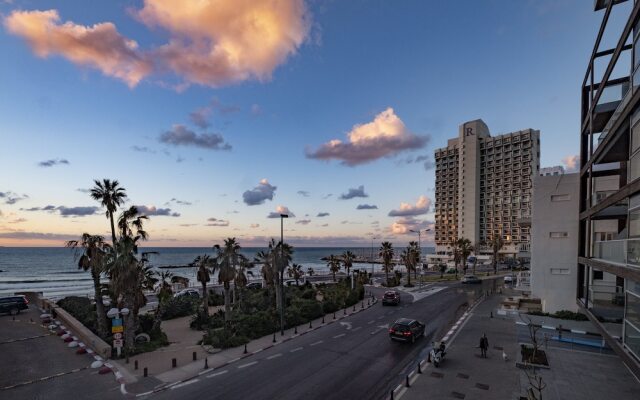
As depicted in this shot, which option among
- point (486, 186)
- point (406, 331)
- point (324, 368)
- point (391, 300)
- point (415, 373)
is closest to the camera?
point (415, 373)

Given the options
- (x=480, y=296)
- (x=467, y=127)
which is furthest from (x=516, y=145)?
(x=480, y=296)

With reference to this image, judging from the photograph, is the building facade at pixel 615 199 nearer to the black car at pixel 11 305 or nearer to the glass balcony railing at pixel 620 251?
the glass balcony railing at pixel 620 251

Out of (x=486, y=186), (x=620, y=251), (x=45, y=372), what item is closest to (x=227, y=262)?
(x=45, y=372)

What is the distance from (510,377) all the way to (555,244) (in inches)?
745

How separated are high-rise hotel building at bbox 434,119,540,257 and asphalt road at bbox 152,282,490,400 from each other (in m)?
108

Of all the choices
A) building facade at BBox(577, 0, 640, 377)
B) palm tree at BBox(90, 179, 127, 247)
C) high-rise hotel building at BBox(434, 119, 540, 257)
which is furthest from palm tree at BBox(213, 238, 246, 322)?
high-rise hotel building at BBox(434, 119, 540, 257)

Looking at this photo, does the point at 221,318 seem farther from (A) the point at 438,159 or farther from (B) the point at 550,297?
(A) the point at 438,159

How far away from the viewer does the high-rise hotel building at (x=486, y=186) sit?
417 ft

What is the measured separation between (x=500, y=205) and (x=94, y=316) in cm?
13859

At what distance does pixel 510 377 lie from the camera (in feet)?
56.4

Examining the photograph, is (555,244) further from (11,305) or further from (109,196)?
(11,305)

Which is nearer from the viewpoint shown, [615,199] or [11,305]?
[615,199]

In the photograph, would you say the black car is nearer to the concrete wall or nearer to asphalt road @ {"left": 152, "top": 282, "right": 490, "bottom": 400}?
asphalt road @ {"left": 152, "top": 282, "right": 490, "bottom": 400}

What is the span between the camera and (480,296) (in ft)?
149
